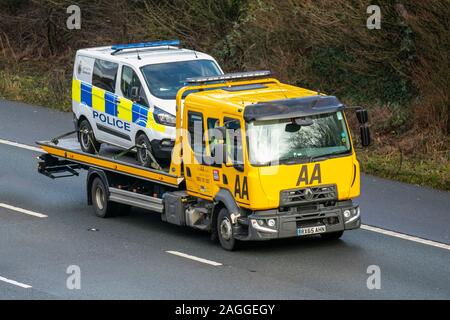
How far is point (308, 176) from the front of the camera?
17531 millimetres

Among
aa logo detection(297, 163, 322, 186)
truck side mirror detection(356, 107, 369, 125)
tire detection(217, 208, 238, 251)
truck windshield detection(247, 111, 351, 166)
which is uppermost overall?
truck side mirror detection(356, 107, 369, 125)

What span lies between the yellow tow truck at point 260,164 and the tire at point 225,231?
0.02 metres

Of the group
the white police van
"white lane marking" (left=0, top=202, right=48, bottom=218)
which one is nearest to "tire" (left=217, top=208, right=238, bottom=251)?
the white police van

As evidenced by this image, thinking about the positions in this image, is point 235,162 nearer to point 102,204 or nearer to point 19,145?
point 102,204

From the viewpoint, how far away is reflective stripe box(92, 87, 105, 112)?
21.5 metres

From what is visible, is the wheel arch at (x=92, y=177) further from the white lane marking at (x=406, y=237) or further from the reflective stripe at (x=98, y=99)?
the white lane marking at (x=406, y=237)

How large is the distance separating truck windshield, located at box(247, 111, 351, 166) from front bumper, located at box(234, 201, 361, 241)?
2.39 ft

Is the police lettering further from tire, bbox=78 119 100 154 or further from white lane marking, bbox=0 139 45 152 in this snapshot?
white lane marking, bbox=0 139 45 152

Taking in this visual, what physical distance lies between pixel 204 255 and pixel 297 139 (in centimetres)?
208

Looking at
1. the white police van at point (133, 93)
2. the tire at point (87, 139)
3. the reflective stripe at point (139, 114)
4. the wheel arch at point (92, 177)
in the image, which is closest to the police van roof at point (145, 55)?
the white police van at point (133, 93)

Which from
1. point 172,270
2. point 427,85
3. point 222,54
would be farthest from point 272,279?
point 222,54

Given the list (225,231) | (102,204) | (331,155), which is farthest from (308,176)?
(102,204)

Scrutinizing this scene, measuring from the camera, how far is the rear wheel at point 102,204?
801 inches

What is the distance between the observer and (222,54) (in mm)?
30344
